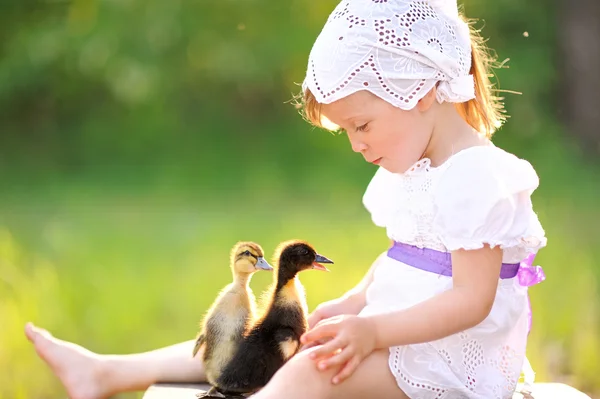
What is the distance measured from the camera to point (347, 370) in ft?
7.04

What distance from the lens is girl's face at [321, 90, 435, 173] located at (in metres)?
2.30

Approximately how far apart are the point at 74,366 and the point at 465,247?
130cm

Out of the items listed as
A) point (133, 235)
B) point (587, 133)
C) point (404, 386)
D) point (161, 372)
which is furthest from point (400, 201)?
point (587, 133)

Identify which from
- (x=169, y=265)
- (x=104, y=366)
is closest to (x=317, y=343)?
(x=104, y=366)

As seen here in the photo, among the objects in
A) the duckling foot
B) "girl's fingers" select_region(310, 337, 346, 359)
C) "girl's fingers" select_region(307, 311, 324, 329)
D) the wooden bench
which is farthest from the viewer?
"girl's fingers" select_region(307, 311, 324, 329)

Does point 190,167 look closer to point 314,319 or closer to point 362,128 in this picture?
point 314,319

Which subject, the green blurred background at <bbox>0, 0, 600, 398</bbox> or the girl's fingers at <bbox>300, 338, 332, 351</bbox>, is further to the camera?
the green blurred background at <bbox>0, 0, 600, 398</bbox>

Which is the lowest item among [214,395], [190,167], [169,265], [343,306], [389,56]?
[169,265]

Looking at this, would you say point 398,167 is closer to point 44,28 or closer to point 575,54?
point 575,54

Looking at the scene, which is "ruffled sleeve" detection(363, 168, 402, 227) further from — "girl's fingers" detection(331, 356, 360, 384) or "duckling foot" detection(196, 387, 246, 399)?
"duckling foot" detection(196, 387, 246, 399)

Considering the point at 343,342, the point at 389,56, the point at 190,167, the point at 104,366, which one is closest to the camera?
the point at 343,342

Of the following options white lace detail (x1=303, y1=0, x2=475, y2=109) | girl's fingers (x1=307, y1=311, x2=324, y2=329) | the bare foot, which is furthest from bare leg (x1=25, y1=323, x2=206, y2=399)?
white lace detail (x1=303, y1=0, x2=475, y2=109)

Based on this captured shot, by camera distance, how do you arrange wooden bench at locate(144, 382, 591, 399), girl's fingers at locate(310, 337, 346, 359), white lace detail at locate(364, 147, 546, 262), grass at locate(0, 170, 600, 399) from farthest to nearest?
grass at locate(0, 170, 600, 399) → wooden bench at locate(144, 382, 591, 399) → white lace detail at locate(364, 147, 546, 262) → girl's fingers at locate(310, 337, 346, 359)

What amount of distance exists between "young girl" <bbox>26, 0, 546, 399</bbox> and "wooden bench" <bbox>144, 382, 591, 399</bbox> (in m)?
0.18
